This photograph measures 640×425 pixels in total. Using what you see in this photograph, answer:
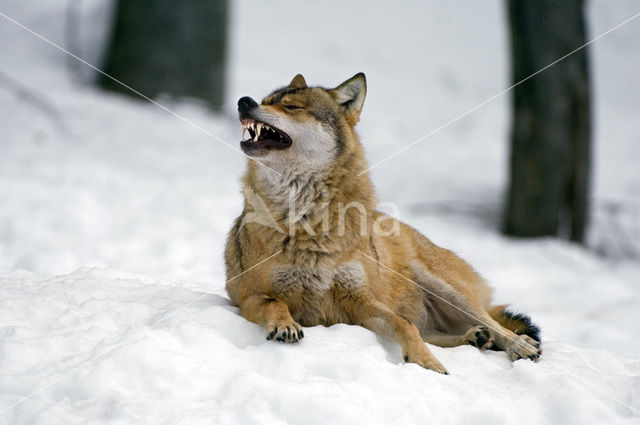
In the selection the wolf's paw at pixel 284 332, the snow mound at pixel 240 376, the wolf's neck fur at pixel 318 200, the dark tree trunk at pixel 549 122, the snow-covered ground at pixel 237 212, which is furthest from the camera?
the dark tree trunk at pixel 549 122

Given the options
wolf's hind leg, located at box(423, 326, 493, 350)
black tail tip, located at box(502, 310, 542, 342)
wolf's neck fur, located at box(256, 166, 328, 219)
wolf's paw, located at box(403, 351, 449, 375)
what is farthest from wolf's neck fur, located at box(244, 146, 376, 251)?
black tail tip, located at box(502, 310, 542, 342)

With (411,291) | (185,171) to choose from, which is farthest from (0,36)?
(411,291)

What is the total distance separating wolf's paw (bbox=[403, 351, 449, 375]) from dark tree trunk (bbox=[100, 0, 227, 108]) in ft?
29.8

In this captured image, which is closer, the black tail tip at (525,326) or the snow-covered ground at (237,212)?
the snow-covered ground at (237,212)

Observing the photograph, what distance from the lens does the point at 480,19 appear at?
21.6 metres

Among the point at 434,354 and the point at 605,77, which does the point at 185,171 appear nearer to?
the point at 434,354

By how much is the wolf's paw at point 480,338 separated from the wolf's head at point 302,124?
1478 millimetres

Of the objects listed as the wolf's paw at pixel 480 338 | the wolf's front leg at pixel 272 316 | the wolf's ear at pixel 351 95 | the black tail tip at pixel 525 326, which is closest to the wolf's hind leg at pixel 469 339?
the wolf's paw at pixel 480 338

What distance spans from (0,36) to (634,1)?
711 inches

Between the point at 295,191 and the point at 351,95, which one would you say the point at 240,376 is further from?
the point at 351,95

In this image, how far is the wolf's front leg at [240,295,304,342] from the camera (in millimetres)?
3506

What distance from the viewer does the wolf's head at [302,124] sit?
411cm

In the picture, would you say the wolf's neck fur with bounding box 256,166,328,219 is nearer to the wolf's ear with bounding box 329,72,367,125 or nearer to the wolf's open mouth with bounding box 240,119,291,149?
the wolf's open mouth with bounding box 240,119,291,149

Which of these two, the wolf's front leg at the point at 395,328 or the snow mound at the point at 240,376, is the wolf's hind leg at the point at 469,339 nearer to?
the snow mound at the point at 240,376
